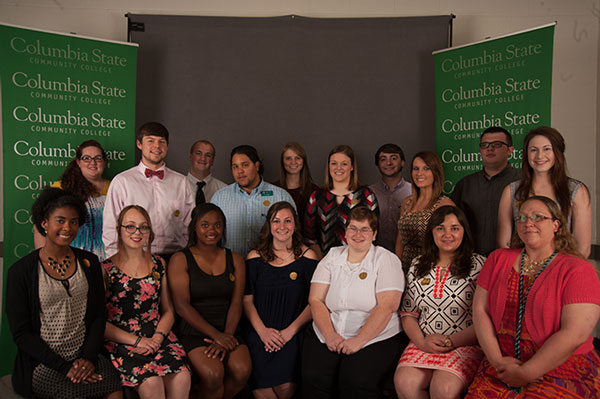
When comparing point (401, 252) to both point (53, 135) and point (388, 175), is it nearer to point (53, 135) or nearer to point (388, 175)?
point (388, 175)

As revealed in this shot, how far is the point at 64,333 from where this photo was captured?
2.56 meters

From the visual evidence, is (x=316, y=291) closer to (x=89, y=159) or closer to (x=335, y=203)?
(x=335, y=203)

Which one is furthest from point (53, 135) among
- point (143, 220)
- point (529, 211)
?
point (529, 211)

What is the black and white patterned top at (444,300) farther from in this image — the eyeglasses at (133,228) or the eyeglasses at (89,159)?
the eyeglasses at (89,159)

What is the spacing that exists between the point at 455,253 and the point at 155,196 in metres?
2.02

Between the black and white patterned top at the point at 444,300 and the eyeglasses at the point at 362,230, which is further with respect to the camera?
the eyeglasses at the point at 362,230

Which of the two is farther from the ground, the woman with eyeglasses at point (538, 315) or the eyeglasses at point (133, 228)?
the eyeglasses at point (133, 228)

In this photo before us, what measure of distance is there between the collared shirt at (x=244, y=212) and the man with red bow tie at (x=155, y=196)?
0.29 m

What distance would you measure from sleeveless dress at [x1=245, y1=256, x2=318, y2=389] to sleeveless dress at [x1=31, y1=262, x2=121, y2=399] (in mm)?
823

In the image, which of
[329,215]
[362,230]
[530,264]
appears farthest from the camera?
[329,215]

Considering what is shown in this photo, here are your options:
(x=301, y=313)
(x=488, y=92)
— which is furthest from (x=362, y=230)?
(x=488, y=92)

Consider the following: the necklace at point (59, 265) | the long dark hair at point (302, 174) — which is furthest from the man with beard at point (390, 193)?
the necklace at point (59, 265)

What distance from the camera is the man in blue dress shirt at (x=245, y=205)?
3551 mm

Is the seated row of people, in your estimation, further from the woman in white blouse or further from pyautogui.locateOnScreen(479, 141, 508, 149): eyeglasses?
pyautogui.locateOnScreen(479, 141, 508, 149): eyeglasses
